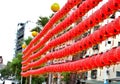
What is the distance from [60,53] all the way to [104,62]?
216 centimetres

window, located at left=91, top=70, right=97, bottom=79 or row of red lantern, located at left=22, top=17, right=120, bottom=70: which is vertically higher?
row of red lantern, located at left=22, top=17, right=120, bottom=70

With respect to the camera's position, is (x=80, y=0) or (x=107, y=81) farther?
(x=107, y=81)

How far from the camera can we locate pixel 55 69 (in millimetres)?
5688

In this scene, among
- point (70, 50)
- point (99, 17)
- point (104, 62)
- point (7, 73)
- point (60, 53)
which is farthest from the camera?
point (7, 73)

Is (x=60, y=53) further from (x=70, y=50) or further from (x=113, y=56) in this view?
(x=113, y=56)

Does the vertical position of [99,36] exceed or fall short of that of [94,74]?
it exceeds it

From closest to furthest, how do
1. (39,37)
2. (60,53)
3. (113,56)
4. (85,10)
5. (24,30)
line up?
(113,56), (85,10), (60,53), (39,37), (24,30)

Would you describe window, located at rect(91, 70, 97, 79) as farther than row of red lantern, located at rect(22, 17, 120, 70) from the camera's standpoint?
Yes

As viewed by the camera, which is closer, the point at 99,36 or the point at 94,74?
the point at 99,36

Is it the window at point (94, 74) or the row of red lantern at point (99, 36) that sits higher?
the row of red lantern at point (99, 36)

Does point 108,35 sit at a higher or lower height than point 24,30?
lower

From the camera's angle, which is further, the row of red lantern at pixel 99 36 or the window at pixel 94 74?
the window at pixel 94 74

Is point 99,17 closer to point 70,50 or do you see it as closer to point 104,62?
point 104,62

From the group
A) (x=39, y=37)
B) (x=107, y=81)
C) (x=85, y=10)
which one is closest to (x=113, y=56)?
(x=85, y=10)
